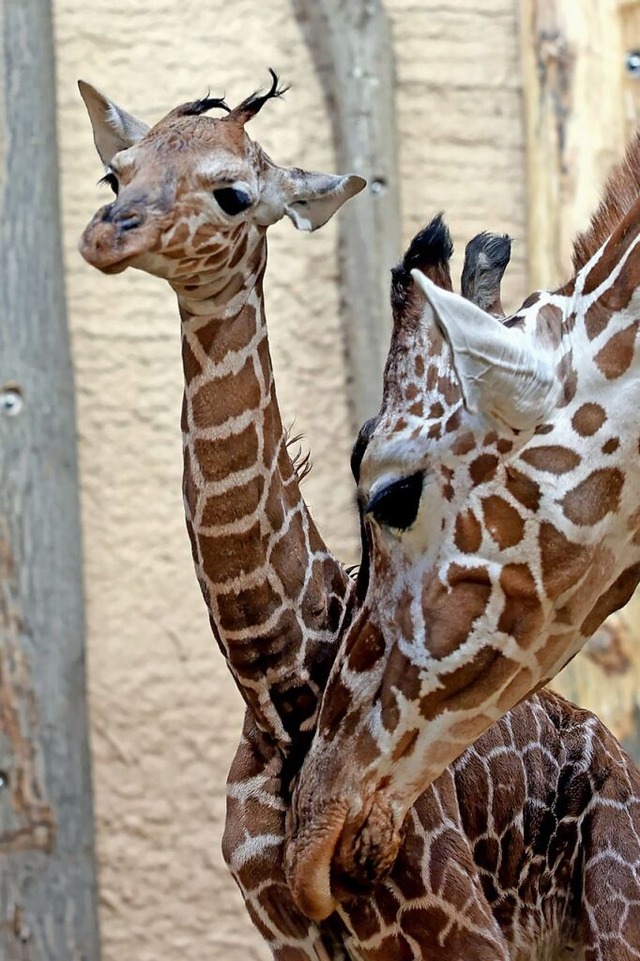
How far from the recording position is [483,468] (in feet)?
6.52

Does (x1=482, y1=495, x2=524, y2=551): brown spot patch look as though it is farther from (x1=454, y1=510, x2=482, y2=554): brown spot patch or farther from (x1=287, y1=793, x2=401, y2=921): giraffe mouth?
(x1=287, y1=793, x2=401, y2=921): giraffe mouth

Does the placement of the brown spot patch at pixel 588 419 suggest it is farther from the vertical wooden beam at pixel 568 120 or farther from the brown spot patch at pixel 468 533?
the vertical wooden beam at pixel 568 120

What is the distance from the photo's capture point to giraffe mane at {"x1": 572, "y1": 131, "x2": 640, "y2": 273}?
7.02ft

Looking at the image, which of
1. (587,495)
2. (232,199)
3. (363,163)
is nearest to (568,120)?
(363,163)

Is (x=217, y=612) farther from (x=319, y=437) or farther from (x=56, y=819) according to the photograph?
(x=319, y=437)

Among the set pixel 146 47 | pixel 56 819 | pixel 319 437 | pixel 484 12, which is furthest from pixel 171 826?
pixel 484 12

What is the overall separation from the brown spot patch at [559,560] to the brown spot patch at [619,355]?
0.22 m

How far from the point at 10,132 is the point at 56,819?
205 cm

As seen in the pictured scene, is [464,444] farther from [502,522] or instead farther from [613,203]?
[613,203]

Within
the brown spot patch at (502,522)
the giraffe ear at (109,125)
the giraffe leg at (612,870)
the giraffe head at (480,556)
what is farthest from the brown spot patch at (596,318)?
the giraffe leg at (612,870)

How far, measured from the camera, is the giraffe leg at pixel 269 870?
7.35 feet

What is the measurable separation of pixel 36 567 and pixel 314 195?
90.4 inches

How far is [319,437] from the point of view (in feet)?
16.3

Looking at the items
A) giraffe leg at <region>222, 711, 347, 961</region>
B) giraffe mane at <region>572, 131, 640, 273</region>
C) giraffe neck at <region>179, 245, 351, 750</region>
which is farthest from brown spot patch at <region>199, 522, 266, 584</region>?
giraffe mane at <region>572, 131, 640, 273</region>
